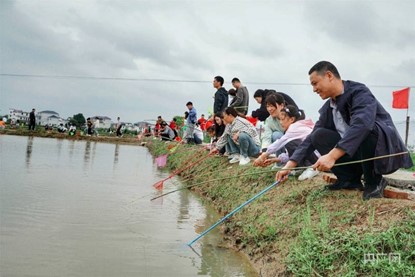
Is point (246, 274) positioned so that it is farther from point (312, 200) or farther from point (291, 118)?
point (291, 118)

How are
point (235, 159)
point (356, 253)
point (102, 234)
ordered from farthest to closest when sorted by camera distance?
point (235, 159)
point (102, 234)
point (356, 253)

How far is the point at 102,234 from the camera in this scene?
3.53 m

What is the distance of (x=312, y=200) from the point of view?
3328 mm

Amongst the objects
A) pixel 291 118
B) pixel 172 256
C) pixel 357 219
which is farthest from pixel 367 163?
pixel 291 118

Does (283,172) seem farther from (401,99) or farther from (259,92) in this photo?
(401,99)

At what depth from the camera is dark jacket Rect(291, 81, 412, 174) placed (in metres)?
2.72

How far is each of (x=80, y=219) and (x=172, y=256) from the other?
1.33 metres

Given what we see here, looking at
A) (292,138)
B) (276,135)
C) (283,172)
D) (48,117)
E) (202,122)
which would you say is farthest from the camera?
(48,117)

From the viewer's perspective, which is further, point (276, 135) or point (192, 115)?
point (192, 115)

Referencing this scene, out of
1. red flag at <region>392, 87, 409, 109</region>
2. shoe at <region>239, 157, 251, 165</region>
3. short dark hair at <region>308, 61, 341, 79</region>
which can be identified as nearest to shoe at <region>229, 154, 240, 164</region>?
shoe at <region>239, 157, 251, 165</region>

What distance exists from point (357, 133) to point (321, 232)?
689 mm

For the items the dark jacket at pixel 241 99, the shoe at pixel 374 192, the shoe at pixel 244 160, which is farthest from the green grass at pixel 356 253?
the dark jacket at pixel 241 99

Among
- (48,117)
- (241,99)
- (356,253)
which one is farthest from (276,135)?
(48,117)

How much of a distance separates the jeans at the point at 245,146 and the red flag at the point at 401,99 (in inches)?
253
